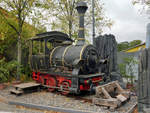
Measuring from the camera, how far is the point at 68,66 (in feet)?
24.6

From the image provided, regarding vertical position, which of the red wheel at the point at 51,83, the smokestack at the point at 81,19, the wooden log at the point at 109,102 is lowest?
the wooden log at the point at 109,102

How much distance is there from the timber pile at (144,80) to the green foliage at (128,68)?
171 inches

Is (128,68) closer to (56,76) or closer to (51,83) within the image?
(56,76)

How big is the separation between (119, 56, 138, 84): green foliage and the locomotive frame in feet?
8.20

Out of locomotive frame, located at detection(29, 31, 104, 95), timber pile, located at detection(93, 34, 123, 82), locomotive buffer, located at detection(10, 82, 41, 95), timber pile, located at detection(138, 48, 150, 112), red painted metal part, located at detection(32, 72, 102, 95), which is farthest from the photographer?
timber pile, located at detection(93, 34, 123, 82)

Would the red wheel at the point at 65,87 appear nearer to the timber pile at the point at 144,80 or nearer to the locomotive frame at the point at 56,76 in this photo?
the locomotive frame at the point at 56,76

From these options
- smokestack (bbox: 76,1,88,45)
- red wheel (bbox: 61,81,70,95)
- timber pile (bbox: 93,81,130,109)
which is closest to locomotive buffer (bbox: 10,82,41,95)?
red wheel (bbox: 61,81,70,95)

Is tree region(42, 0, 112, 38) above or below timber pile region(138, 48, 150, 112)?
above

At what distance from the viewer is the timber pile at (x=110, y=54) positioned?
30.1ft

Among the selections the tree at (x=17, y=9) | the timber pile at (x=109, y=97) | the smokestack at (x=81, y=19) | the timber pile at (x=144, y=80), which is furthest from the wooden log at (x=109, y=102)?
the tree at (x=17, y=9)

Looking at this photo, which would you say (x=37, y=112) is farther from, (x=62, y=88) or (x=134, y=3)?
(x=134, y=3)

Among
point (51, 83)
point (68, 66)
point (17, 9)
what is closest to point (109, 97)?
point (68, 66)

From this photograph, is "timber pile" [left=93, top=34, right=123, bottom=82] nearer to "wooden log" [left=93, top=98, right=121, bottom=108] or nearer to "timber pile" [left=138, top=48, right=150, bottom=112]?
"wooden log" [left=93, top=98, right=121, bottom=108]

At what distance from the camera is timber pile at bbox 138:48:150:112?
4973 millimetres
